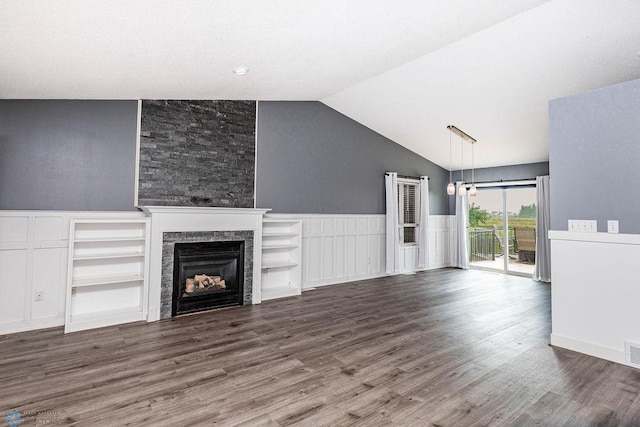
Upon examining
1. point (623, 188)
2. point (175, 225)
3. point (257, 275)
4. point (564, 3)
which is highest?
point (564, 3)

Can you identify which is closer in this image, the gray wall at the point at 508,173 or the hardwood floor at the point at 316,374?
the hardwood floor at the point at 316,374

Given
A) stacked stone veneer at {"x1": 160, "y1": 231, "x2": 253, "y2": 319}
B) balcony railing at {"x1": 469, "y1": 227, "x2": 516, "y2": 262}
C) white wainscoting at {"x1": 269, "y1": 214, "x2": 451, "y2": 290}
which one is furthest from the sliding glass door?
stacked stone veneer at {"x1": 160, "y1": 231, "x2": 253, "y2": 319}

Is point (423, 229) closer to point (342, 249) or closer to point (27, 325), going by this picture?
point (342, 249)

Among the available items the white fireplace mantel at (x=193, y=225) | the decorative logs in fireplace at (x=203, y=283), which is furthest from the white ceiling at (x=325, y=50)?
the decorative logs in fireplace at (x=203, y=283)

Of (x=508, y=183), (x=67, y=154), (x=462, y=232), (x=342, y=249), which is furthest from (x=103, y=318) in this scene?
(x=508, y=183)

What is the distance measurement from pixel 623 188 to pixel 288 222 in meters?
4.32

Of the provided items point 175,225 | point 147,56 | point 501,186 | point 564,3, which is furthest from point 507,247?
point 147,56

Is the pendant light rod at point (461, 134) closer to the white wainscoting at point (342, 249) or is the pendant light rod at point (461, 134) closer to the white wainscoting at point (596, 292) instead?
the white wainscoting at point (342, 249)

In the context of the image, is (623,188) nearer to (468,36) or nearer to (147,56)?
(468,36)

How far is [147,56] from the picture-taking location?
3.03 m

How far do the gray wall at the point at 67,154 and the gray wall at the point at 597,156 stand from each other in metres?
5.08

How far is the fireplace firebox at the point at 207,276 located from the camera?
4316mm

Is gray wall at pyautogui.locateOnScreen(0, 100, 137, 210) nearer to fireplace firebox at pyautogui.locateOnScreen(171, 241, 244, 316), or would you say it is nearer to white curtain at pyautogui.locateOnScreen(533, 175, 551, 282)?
fireplace firebox at pyautogui.locateOnScreen(171, 241, 244, 316)

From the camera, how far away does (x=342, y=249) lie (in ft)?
21.2
